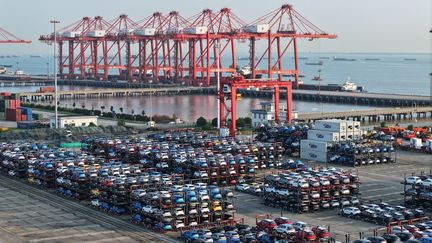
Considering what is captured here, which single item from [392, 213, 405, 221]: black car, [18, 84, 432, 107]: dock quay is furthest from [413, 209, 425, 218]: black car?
[18, 84, 432, 107]: dock quay

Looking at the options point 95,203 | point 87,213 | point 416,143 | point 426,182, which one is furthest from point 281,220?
point 416,143

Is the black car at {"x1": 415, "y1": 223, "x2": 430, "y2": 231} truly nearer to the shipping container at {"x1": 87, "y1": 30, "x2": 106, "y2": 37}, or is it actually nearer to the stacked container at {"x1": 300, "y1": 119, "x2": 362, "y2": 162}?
the stacked container at {"x1": 300, "y1": 119, "x2": 362, "y2": 162}

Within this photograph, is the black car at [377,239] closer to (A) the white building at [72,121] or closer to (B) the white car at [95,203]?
(B) the white car at [95,203]

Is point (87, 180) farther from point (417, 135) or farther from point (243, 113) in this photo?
point (243, 113)

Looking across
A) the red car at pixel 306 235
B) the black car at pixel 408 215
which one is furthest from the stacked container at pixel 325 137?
the red car at pixel 306 235

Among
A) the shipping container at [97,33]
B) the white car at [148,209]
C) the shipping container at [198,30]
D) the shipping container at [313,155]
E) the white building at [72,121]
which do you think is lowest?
the white car at [148,209]
